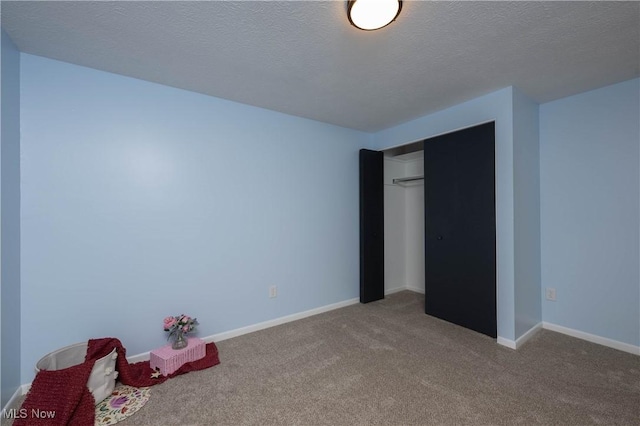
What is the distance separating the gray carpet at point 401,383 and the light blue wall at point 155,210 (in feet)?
2.02

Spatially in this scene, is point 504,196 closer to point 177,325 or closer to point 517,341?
point 517,341

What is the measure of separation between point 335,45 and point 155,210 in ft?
6.37

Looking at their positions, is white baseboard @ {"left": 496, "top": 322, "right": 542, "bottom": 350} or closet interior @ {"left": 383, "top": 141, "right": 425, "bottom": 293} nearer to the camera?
white baseboard @ {"left": 496, "top": 322, "right": 542, "bottom": 350}

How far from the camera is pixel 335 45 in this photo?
1.82 m

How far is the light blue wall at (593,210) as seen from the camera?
236 cm

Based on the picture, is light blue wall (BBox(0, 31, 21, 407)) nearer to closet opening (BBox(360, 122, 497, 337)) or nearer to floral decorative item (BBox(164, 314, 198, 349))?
floral decorative item (BBox(164, 314, 198, 349))

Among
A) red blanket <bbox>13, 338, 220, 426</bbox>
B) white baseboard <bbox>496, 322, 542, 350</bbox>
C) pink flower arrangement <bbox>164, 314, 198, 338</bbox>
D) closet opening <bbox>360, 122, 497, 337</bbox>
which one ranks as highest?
closet opening <bbox>360, 122, 497, 337</bbox>

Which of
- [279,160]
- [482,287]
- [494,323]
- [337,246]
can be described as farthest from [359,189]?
[494,323]

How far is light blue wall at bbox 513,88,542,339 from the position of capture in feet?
8.14

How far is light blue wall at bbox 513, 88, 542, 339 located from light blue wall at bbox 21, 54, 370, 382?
1970 mm

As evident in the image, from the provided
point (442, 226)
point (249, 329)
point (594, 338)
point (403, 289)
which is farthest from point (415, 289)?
point (249, 329)

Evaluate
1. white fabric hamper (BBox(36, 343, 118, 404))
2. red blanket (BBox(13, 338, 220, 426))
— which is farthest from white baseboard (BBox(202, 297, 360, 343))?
red blanket (BBox(13, 338, 220, 426))

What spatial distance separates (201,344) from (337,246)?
1860 mm

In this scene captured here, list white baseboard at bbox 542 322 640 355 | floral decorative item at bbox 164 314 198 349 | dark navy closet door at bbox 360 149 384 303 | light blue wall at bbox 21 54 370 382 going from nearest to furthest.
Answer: light blue wall at bbox 21 54 370 382 → floral decorative item at bbox 164 314 198 349 → white baseboard at bbox 542 322 640 355 → dark navy closet door at bbox 360 149 384 303
